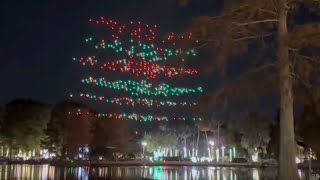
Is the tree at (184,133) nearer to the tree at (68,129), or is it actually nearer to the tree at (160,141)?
the tree at (160,141)

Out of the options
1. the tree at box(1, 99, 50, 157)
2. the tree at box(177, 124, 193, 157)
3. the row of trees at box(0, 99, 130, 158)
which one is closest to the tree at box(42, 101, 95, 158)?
the row of trees at box(0, 99, 130, 158)

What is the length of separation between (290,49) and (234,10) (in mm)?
2004

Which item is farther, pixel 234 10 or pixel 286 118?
pixel 286 118

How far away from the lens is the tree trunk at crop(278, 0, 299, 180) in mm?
15266

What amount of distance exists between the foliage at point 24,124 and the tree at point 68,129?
1.63 meters

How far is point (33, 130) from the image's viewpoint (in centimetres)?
8825

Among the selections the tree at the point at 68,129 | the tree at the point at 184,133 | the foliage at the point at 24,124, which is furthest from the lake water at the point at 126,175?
the tree at the point at 184,133

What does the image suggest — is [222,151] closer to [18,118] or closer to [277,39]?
[18,118]

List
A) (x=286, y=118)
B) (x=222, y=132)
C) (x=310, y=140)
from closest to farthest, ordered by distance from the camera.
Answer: (x=286, y=118) → (x=310, y=140) → (x=222, y=132)

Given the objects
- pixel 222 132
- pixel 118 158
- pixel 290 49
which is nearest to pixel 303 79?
pixel 290 49

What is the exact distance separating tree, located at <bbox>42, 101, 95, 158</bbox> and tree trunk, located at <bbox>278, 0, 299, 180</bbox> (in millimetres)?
70502

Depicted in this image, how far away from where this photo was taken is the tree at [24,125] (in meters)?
86.8

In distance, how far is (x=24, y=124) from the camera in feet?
285

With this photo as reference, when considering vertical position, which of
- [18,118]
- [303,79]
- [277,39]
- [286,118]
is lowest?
[286,118]
